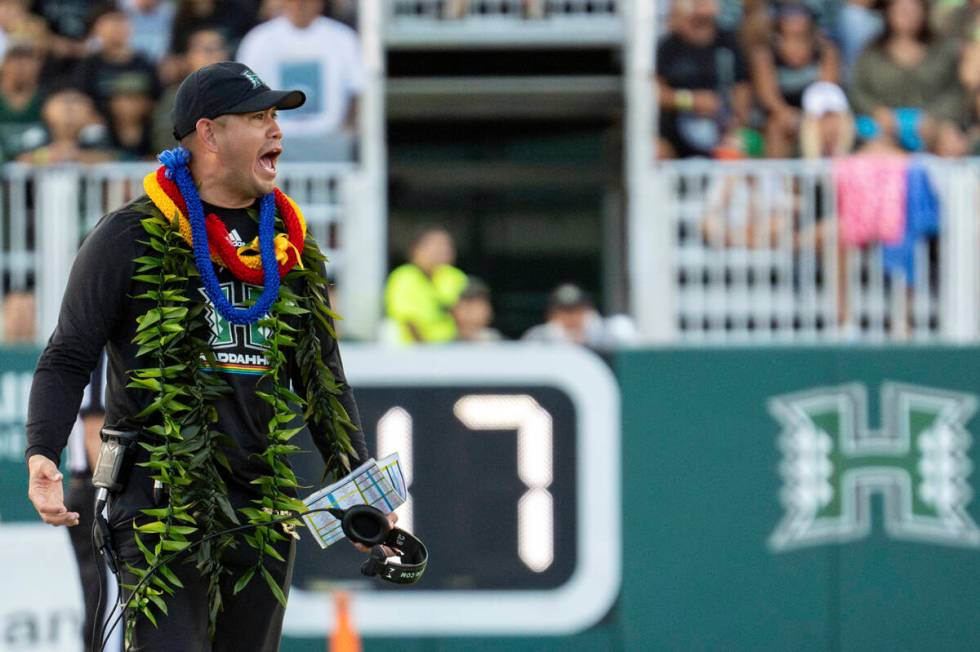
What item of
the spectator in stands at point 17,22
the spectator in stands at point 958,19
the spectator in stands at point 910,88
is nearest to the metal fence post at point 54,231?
the spectator in stands at point 17,22

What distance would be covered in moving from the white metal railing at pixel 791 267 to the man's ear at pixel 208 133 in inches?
204

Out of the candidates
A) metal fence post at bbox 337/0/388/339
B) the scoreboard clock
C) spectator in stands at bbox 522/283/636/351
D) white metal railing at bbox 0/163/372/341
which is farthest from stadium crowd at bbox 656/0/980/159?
the scoreboard clock

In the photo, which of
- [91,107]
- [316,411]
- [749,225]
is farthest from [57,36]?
[316,411]

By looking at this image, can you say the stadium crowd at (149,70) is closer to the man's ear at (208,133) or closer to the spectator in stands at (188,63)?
the spectator in stands at (188,63)

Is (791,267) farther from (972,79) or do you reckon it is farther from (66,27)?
(66,27)

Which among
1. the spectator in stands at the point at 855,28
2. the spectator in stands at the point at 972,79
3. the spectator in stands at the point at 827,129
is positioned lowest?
the spectator in stands at the point at 827,129

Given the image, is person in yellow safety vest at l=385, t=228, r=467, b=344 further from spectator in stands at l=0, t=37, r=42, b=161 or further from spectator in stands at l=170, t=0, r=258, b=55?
spectator in stands at l=0, t=37, r=42, b=161

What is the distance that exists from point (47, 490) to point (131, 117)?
20.5 feet

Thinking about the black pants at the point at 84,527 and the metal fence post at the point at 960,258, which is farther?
the metal fence post at the point at 960,258

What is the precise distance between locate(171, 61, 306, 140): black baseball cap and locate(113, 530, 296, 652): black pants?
1.01 metres

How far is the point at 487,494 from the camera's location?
7570 millimetres

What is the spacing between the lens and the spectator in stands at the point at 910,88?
31.5 feet

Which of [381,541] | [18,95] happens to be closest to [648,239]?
[18,95]

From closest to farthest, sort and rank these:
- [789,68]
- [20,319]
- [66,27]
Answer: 1. [20,319]
2. [789,68]
3. [66,27]
